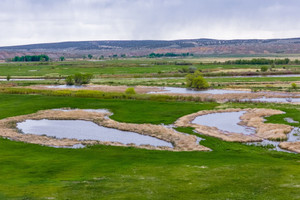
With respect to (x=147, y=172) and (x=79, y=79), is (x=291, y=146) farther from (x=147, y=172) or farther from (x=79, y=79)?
(x=79, y=79)

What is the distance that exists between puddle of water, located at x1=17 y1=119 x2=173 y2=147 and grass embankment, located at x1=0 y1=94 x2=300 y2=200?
16.9 ft

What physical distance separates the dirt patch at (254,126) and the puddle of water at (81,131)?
22.2 feet

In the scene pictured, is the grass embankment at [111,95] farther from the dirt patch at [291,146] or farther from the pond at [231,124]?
the dirt patch at [291,146]

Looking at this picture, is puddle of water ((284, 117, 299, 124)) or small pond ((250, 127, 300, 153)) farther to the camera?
puddle of water ((284, 117, 299, 124))

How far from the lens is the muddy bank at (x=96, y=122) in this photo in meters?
40.8

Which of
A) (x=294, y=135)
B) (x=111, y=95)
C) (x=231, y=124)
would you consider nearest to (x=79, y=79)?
(x=111, y=95)

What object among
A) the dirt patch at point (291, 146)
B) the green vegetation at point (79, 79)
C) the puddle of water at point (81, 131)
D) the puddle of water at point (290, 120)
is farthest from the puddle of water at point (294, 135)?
the green vegetation at point (79, 79)

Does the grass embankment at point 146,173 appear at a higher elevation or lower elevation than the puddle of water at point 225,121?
higher

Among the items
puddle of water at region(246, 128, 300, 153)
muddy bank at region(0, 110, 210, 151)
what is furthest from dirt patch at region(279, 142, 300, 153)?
muddy bank at region(0, 110, 210, 151)

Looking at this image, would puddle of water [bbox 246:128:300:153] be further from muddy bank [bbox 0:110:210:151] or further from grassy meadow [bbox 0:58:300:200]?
muddy bank [bbox 0:110:210:151]

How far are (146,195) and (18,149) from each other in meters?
19.9

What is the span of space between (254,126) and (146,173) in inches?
1011

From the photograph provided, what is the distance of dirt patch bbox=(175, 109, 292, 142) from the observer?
43.2 meters

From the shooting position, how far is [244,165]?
30.2 m
